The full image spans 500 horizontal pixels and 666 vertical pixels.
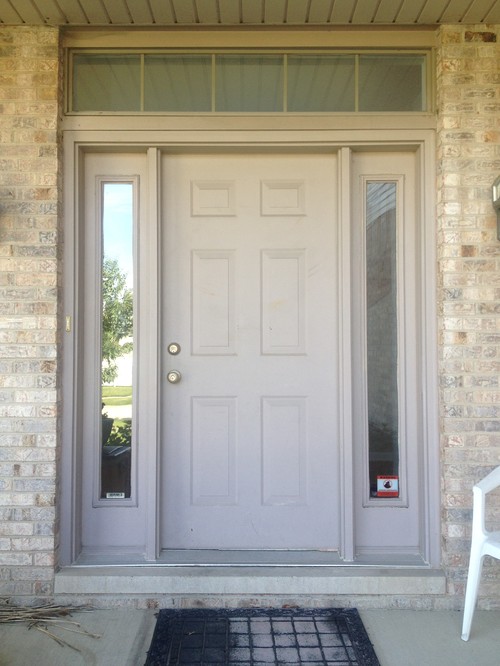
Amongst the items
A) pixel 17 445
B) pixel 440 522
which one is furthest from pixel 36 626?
pixel 440 522

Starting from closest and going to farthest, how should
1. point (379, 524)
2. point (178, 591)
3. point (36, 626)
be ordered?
point (36, 626), point (178, 591), point (379, 524)

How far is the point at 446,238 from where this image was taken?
9.23ft

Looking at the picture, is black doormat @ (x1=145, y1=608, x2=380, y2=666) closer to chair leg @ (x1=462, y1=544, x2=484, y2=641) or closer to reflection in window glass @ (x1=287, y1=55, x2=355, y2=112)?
chair leg @ (x1=462, y1=544, x2=484, y2=641)

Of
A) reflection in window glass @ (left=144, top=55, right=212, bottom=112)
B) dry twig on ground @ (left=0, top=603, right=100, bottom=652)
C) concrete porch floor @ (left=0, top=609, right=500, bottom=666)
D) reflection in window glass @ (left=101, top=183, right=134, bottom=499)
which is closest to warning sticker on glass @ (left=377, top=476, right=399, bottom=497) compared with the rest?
concrete porch floor @ (left=0, top=609, right=500, bottom=666)

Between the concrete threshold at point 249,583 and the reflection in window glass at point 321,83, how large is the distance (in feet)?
7.81

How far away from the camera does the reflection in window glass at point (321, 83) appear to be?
9.71ft

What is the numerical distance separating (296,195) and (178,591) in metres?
2.14

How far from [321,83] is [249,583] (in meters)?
2.57

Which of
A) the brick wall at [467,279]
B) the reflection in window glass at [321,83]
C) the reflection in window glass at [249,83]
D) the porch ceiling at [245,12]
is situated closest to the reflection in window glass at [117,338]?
the reflection in window glass at [249,83]

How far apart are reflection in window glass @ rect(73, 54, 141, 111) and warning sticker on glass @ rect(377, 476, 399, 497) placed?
2.35 meters

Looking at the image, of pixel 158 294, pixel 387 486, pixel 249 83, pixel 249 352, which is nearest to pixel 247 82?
pixel 249 83

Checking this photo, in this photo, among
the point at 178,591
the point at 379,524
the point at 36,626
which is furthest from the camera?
the point at 379,524

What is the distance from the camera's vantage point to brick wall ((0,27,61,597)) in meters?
2.79

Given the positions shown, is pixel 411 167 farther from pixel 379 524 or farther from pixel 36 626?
pixel 36 626
